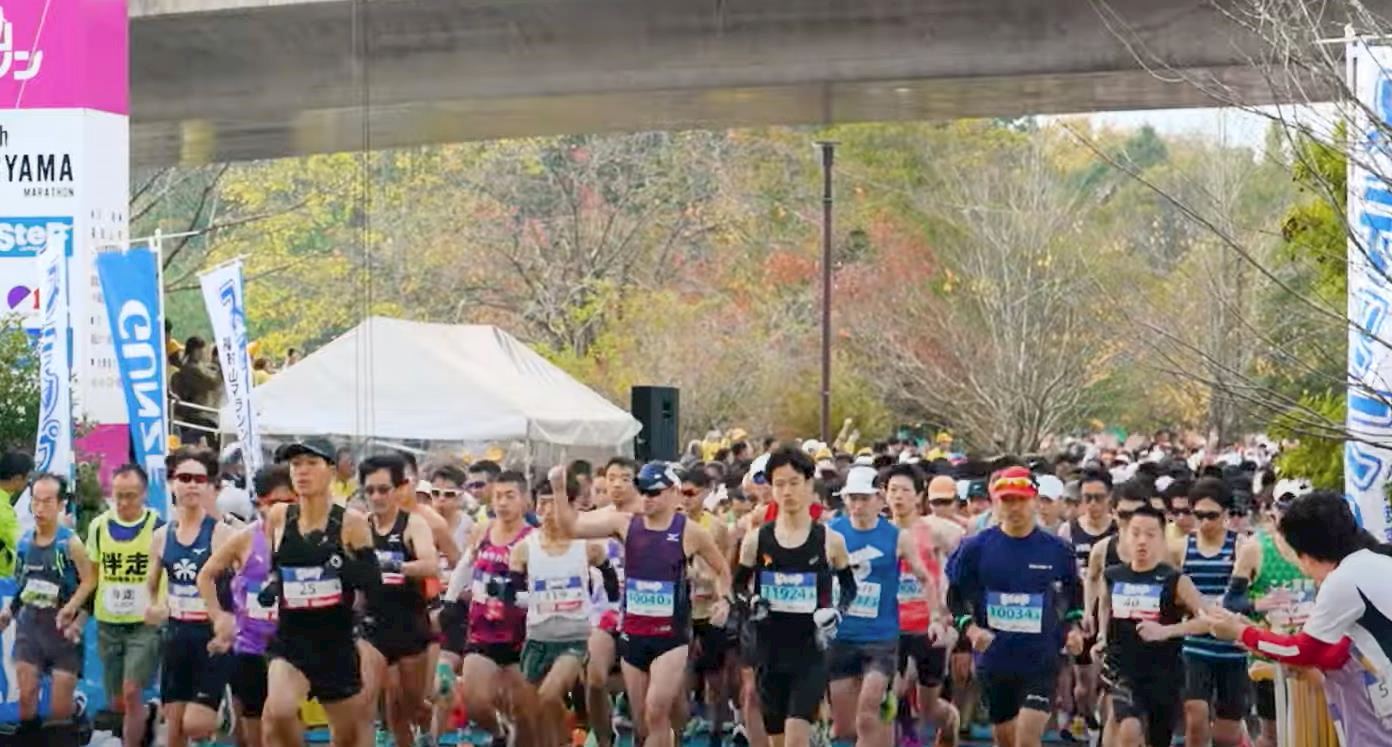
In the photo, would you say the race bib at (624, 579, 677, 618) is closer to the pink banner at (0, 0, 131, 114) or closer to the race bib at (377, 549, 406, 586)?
the race bib at (377, 549, 406, 586)

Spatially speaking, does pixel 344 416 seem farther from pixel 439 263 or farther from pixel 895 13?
pixel 439 263

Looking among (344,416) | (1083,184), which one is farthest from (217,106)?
(1083,184)

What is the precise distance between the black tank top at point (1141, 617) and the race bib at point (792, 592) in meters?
1.88

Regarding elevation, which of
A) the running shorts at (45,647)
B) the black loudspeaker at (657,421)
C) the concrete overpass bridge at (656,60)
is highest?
the concrete overpass bridge at (656,60)

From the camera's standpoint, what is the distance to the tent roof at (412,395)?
31297mm

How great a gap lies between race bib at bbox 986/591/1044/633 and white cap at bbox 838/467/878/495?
3.99 feet

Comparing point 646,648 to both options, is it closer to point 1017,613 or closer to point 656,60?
point 1017,613

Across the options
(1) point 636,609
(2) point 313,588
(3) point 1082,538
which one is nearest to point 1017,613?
(1) point 636,609

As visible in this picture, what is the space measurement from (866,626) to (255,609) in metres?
3.62

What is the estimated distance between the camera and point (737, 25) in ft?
78.9

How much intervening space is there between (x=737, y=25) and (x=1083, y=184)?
3401cm

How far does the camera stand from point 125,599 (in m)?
17.0

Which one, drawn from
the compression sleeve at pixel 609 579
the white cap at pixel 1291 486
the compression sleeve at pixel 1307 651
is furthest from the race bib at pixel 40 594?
the compression sleeve at pixel 1307 651

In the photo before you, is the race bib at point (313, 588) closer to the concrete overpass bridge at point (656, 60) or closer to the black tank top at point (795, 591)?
the black tank top at point (795, 591)
